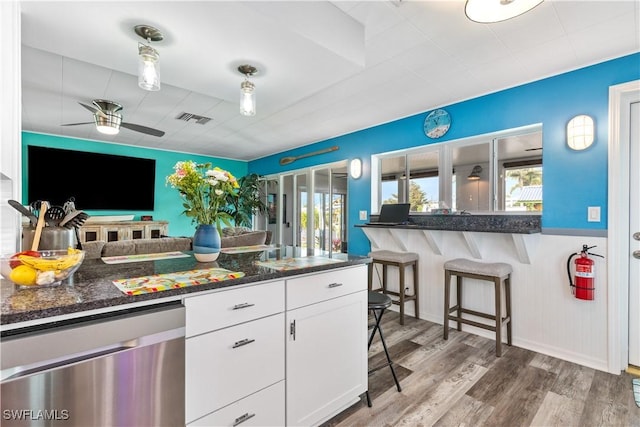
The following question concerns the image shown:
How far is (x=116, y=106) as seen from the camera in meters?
3.24

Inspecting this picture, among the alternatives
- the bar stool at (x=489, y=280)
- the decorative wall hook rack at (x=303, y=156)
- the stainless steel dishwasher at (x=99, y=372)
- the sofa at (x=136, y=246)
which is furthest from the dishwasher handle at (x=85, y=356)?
the decorative wall hook rack at (x=303, y=156)

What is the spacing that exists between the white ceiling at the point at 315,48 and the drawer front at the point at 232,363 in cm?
153

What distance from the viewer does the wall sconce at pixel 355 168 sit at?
421cm

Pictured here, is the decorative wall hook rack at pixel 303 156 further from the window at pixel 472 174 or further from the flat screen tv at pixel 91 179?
the flat screen tv at pixel 91 179

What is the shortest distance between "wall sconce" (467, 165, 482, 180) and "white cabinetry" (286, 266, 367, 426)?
2.01m

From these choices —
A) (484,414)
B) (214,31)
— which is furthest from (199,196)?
(484,414)

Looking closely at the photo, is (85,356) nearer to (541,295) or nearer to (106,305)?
(106,305)

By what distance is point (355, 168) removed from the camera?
427 centimetres

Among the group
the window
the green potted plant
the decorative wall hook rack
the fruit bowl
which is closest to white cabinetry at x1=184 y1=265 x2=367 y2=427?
the fruit bowl

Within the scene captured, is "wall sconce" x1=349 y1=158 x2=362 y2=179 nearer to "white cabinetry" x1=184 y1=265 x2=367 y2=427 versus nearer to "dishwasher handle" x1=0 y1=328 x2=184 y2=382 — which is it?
"white cabinetry" x1=184 y1=265 x2=367 y2=427

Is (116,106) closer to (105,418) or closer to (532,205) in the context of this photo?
(105,418)

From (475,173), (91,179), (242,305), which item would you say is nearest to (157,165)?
(91,179)

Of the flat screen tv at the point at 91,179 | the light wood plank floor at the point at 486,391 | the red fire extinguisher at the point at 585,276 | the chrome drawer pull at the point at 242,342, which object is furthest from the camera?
the flat screen tv at the point at 91,179

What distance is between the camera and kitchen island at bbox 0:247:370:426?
89 centimetres
